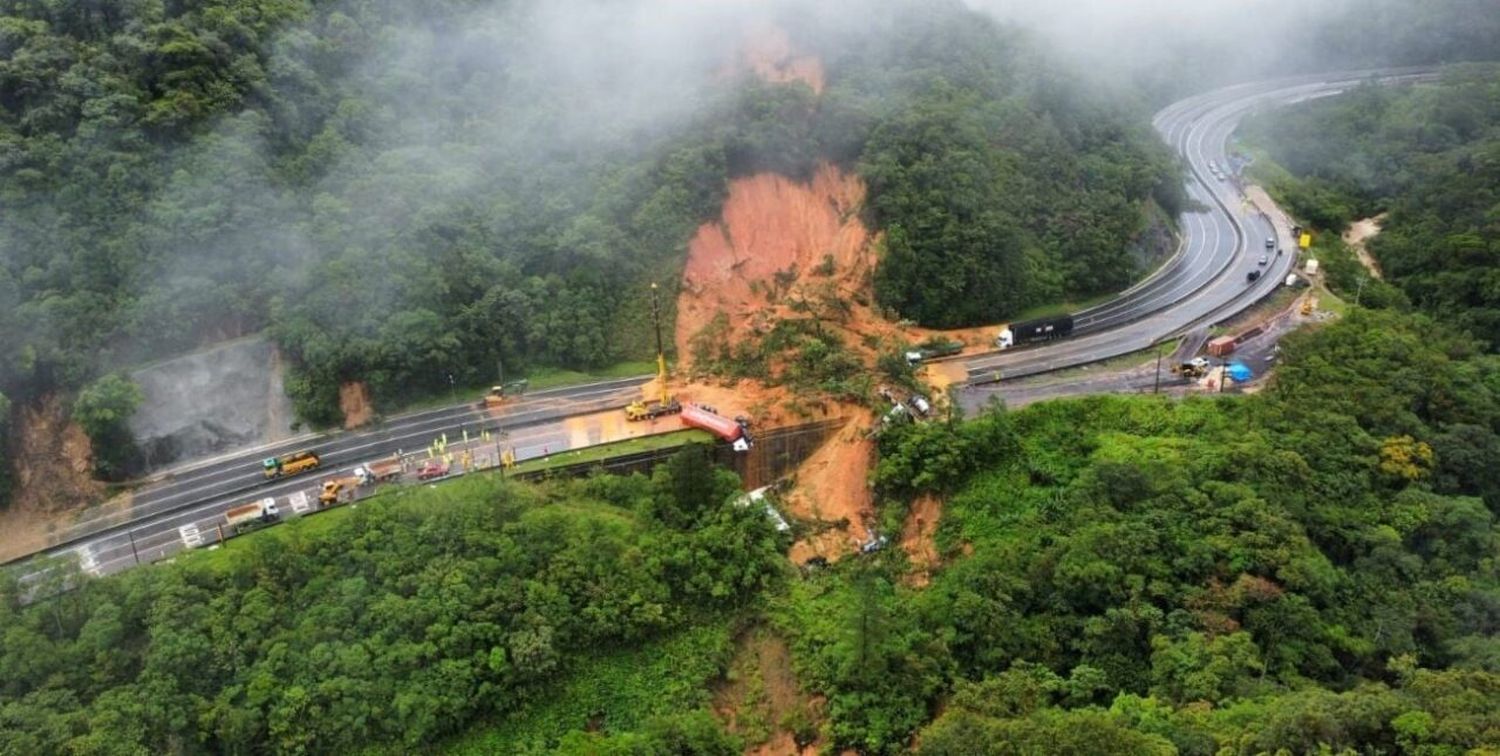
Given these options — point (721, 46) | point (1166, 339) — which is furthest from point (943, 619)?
point (721, 46)

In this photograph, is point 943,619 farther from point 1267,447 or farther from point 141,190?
Answer: point 141,190

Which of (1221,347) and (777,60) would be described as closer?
(1221,347)

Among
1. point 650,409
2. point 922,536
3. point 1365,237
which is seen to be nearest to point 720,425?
point 650,409

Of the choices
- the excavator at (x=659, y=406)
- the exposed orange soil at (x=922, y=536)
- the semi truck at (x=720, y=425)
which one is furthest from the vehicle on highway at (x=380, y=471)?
the exposed orange soil at (x=922, y=536)

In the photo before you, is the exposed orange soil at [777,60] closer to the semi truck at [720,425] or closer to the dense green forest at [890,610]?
the semi truck at [720,425]

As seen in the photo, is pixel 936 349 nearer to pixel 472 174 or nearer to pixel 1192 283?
pixel 1192 283

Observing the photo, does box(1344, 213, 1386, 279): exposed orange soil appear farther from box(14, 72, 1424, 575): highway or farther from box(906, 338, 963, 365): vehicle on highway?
box(906, 338, 963, 365): vehicle on highway
